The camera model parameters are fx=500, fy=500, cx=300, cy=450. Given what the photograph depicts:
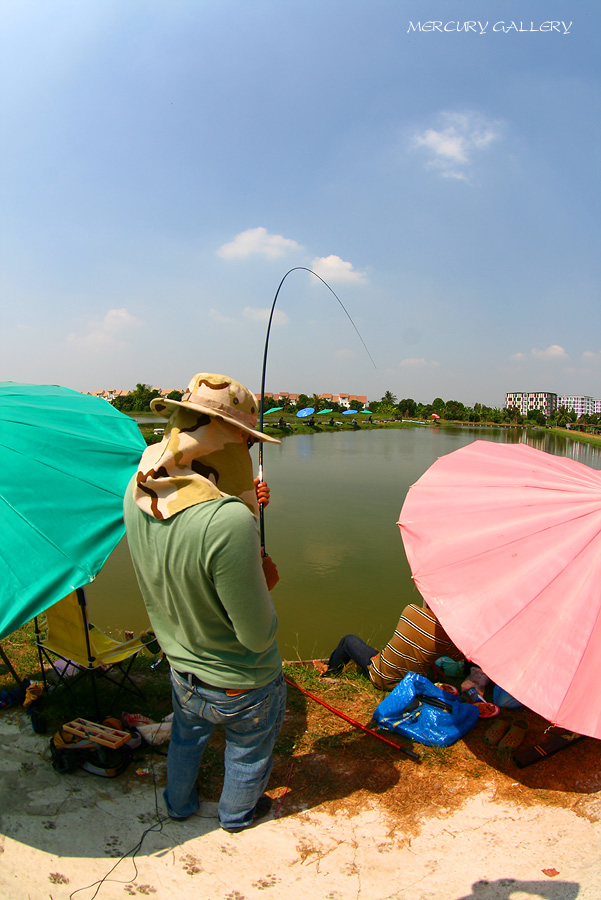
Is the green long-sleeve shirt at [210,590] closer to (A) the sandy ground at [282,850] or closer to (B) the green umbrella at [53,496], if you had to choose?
(B) the green umbrella at [53,496]

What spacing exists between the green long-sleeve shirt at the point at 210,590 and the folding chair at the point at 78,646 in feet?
3.91

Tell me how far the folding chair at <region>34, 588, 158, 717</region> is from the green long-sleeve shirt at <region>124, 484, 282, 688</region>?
1.19 metres

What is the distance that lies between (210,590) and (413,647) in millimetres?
1750

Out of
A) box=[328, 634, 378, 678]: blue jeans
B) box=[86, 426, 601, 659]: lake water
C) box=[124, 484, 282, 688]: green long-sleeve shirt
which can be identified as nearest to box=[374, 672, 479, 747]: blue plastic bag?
box=[328, 634, 378, 678]: blue jeans

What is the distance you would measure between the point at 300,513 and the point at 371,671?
7367 mm

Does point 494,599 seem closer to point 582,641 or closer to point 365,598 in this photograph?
point 582,641

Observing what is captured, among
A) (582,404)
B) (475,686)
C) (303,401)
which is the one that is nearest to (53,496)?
(475,686)

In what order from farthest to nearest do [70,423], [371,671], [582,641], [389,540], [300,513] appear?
[300,513] → [389,540] → [371,671] → [70,423] → [582,641]

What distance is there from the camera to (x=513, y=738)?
2.45m

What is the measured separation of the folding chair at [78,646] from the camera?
2.66 m

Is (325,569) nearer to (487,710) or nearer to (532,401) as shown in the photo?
(487,710)

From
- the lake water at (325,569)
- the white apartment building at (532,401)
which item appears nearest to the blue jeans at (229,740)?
the lake water at (325,569)

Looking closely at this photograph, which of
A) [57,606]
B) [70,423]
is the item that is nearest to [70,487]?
[70,423]

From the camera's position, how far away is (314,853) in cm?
186
